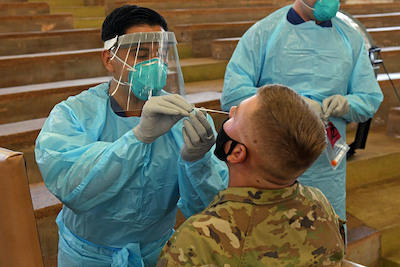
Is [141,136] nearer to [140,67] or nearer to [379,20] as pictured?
[140,67]

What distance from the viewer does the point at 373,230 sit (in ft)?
8.96

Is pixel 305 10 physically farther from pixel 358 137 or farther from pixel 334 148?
pixel 358 137

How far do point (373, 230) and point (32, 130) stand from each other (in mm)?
1848

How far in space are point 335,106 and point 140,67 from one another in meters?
1.02

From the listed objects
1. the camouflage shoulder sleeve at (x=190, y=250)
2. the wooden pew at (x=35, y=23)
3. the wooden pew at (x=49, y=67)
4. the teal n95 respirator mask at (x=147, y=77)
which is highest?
the teal n95 respirator mask at (x=147, y=77)

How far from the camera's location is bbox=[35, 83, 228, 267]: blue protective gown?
4.12ft

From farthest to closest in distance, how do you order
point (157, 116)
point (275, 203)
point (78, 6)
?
1. point (78, 6)
2. point (157, 116)
3. point (275, 203)

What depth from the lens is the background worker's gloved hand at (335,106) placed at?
2.05 meters

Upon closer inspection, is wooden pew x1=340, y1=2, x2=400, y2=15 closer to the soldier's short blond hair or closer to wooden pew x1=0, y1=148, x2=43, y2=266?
the soldier's short blond hair

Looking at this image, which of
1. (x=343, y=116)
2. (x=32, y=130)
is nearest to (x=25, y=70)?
(x=32, y=130)

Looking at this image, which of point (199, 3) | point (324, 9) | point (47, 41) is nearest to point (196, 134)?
point (324, 9)

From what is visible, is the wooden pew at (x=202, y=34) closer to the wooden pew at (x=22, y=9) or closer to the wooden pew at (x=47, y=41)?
the wooden pew at (x=47, y=41)

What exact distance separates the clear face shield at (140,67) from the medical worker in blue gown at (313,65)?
748mm

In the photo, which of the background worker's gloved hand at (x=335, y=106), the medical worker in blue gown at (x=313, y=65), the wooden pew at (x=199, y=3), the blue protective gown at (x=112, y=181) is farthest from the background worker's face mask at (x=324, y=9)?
the wooden pew at (x=199, y=3)
